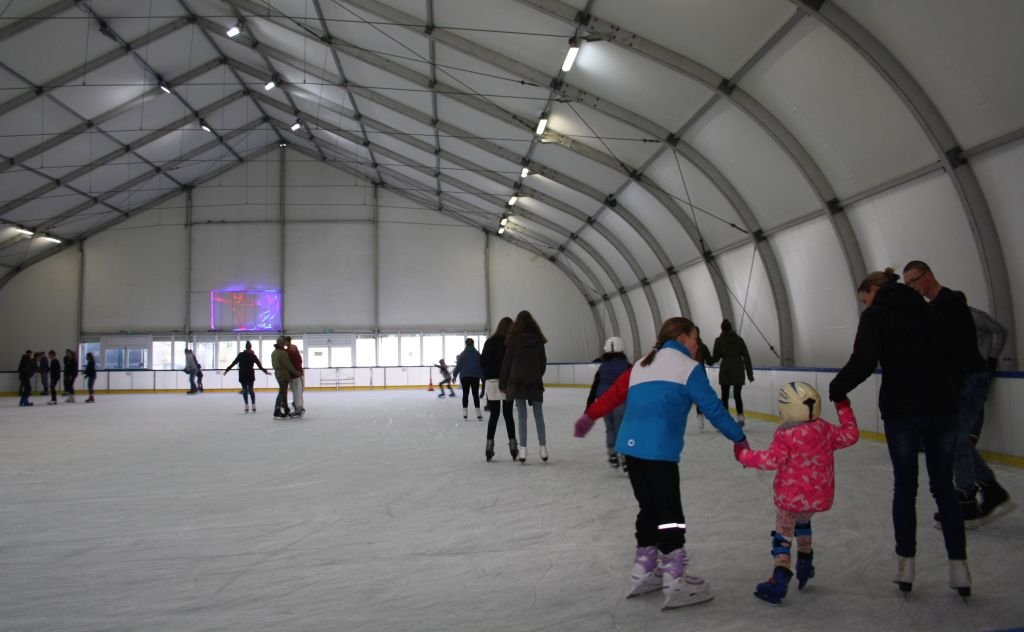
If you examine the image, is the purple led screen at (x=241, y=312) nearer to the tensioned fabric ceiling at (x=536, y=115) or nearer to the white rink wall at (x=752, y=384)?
the white rink wall at (x=752, y=384)

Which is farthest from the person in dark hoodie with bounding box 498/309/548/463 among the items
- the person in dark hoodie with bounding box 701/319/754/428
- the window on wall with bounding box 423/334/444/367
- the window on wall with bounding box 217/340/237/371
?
the window on wall with bounding box 217/340/237/371

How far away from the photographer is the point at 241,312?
93.2 feet

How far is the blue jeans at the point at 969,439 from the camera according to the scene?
448 centimetres

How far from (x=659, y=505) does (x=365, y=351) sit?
86.3 feet

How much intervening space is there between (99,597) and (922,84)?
29.5ft

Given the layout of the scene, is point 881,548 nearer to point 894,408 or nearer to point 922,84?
point 894,408

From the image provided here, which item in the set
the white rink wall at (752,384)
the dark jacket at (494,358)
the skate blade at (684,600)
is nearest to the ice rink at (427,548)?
the skate blade at (684,600)

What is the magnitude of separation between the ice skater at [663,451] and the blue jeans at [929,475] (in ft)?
2.43

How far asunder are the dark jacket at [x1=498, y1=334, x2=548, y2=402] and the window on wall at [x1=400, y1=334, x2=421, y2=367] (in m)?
21.9

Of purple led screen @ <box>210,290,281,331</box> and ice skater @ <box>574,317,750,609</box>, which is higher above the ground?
purple led screen @ <box>210,290,281,331</box>

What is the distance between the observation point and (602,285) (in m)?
26.8

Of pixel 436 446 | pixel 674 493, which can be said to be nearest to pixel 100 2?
pixel 436 446

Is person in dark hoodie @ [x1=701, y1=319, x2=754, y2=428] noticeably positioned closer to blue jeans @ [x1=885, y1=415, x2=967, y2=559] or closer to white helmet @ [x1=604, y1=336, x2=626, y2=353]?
white helmet @ [x1=604, y1=336, x2=626, y2=353]

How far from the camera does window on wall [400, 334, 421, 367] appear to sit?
2903cm
